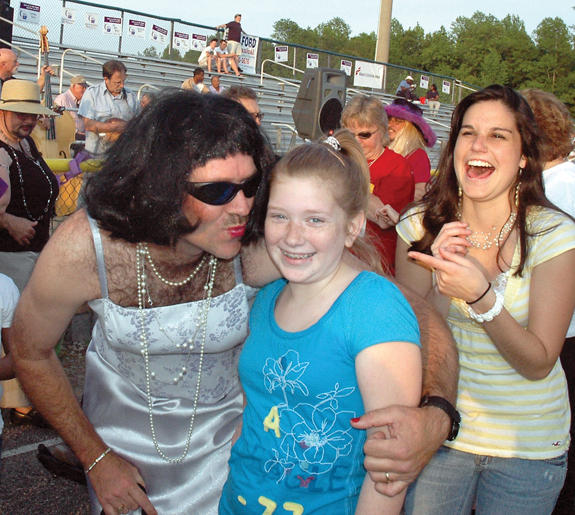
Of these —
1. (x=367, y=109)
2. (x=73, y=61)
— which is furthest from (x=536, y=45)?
(x=367, y=109)

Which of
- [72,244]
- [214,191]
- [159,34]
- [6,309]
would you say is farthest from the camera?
[159,34]

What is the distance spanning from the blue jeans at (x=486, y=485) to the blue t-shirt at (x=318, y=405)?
510mm

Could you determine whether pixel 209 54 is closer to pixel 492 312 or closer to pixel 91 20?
pixel 91 20

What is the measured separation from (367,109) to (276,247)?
11.1ft

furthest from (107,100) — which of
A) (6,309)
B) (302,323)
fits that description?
(302,323)

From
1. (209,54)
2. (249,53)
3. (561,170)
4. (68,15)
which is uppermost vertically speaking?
(249,53)

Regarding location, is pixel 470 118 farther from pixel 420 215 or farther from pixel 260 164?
pixel 260 164

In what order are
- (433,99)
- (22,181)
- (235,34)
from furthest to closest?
(433,99) → (235,34) → (22,181)

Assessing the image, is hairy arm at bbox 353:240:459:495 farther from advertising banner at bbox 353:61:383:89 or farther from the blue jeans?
advertising banner at bbox 353:61:383:89

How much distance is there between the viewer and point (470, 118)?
2258mm

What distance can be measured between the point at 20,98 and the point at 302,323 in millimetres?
3716

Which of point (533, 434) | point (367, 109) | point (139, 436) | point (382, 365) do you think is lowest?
point (139, 436)

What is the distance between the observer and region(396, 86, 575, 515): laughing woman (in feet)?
6.48

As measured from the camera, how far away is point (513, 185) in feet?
7.30
